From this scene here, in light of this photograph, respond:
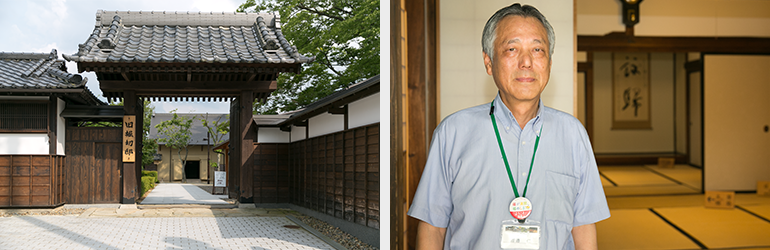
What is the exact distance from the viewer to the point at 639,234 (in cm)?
296

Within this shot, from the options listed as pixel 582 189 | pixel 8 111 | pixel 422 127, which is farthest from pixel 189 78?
pixel 582 189

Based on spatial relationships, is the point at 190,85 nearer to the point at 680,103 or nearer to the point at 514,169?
the point at 514,169

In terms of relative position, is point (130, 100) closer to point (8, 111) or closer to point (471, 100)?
point (8, 111)

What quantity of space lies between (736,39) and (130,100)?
7305 mm

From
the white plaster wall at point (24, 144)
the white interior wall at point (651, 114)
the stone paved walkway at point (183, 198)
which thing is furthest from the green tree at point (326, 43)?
the white plaster wall at point (24, 144)

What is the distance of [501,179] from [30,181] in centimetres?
609

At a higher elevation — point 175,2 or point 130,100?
point 175,2

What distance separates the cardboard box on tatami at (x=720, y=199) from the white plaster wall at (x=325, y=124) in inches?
129

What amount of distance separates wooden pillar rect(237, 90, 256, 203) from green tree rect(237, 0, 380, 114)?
3.81 metres

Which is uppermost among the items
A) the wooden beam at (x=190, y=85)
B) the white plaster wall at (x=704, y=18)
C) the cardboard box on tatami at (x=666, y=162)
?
the white plaster wall at (x=704, y=18)

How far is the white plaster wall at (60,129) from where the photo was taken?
5.77 meters

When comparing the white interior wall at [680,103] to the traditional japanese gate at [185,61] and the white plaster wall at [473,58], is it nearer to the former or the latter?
the traditional japanese gate at [185,61]

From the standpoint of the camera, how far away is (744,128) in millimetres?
4949

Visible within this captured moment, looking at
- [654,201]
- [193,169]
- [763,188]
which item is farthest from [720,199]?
[193,169]
